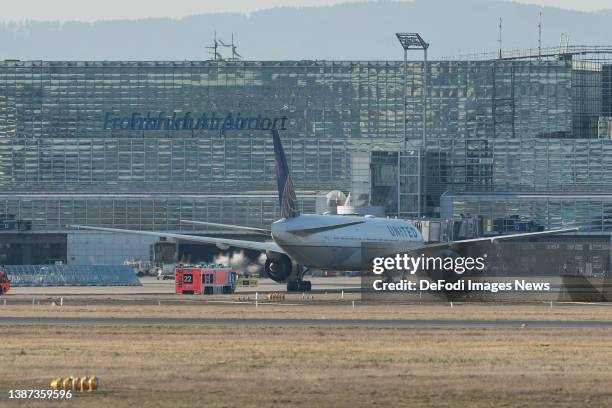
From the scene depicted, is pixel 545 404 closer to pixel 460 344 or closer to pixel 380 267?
pixel 460 344

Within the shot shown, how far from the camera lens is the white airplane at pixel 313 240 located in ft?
353

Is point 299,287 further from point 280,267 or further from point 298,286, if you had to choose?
point 280,267

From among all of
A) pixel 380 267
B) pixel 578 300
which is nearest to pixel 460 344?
pixel 578 300

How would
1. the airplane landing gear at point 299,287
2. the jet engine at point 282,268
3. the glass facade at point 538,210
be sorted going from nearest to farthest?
1. the airplane landing gear at point 299,287
2. the jet engine at point 282,268
3. the glass facade at point 538,210

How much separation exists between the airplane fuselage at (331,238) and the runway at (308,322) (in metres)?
37.4

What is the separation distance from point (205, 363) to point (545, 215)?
136m

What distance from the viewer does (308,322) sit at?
67000 millimetres

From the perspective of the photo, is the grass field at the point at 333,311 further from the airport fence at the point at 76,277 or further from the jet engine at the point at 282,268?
the airport fence at the point at 76,277

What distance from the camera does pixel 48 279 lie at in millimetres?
128500

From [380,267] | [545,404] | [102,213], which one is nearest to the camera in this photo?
[545,404]

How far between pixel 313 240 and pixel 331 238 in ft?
6.21

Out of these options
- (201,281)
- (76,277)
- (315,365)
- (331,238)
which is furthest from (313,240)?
(315,365)

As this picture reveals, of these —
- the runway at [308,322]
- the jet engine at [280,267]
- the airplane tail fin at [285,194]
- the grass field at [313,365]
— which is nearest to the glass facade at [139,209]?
the jet engine at [280,267]

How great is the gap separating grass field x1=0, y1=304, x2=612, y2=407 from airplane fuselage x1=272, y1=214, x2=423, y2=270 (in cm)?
4420
